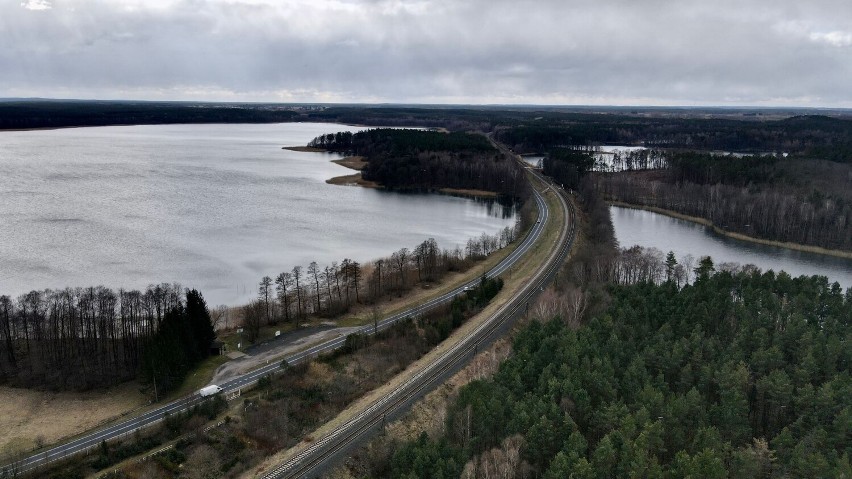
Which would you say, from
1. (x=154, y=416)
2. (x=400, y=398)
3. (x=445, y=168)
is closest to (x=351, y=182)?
(x=445, y=168)

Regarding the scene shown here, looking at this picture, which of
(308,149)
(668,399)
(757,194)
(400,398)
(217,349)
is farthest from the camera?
(308,149)

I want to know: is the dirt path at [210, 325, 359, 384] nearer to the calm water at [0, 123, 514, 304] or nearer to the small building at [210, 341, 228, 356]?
the small building at [210, 341, 228, 356]

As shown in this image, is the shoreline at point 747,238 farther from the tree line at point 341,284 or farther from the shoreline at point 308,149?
the shoreline at point 308,149

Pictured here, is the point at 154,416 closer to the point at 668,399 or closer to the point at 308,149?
the point at 668,399

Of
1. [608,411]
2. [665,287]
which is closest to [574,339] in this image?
[608,411]

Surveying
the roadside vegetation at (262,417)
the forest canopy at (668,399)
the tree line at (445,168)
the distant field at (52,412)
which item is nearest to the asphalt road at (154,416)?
the roadside vegetation at (262,417)

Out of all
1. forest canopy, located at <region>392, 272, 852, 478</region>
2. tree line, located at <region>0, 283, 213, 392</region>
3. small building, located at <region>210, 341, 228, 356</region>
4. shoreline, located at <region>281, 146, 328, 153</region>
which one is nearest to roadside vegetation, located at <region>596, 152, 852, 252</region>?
forest canopy, located at <region>392, 272, 852, 478</region>
